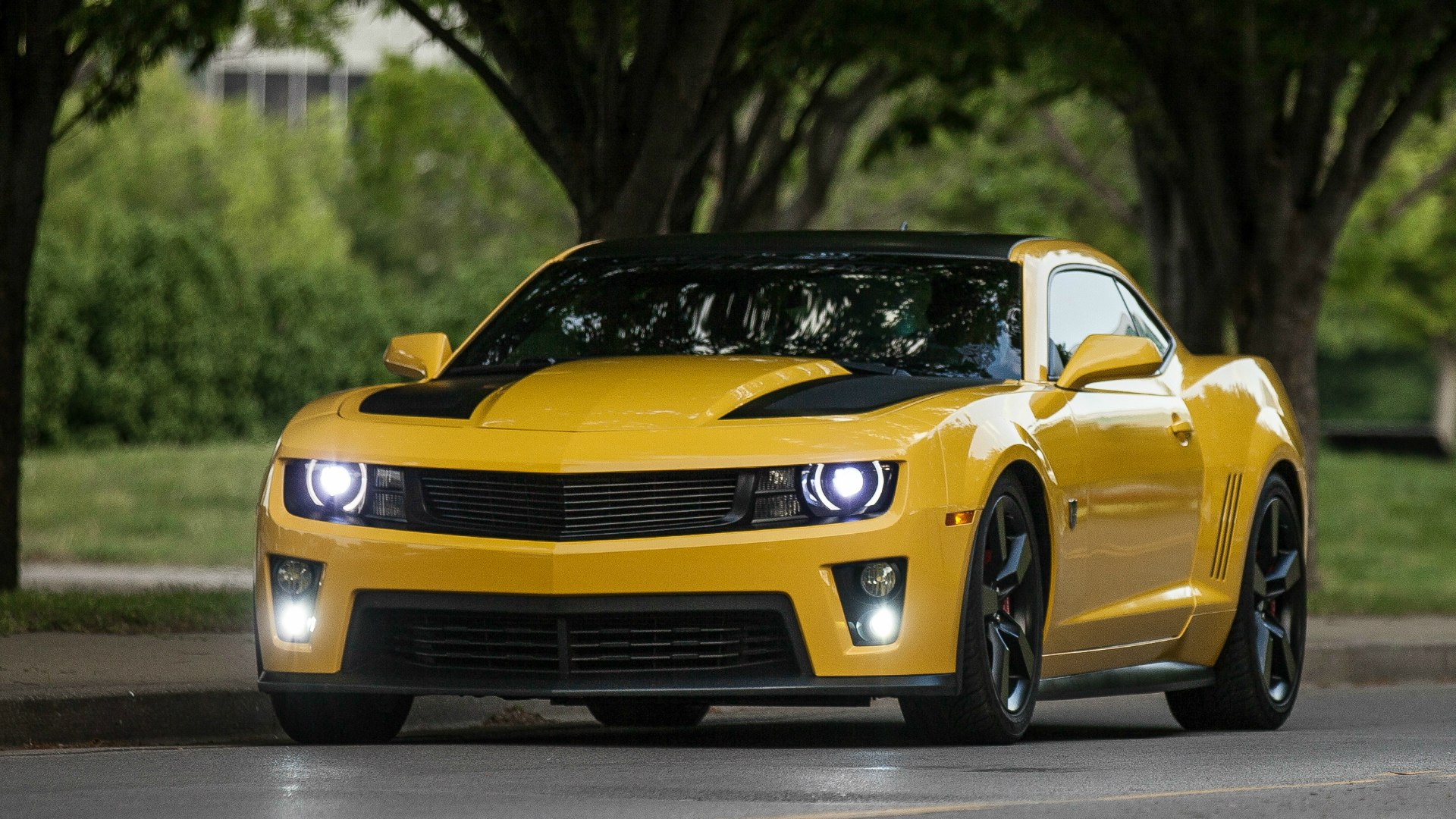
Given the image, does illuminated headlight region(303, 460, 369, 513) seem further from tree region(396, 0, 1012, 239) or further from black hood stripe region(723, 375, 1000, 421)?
tree region(396, 0, 1012, 239)

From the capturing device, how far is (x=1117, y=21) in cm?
1558

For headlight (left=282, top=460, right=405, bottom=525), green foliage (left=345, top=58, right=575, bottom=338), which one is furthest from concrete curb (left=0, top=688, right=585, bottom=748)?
green foliage (left=345, top=58, right=575, bottom=338)

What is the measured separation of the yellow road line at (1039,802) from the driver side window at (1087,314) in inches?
68.5

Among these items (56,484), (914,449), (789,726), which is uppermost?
(914,449)

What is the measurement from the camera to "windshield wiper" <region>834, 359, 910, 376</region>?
24.0 feet

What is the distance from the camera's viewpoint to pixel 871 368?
7.37 meters

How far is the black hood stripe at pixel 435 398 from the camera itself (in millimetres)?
6801

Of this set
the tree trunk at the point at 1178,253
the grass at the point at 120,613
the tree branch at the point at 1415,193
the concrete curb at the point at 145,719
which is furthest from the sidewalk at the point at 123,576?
the tree branch at the point at 1415,193

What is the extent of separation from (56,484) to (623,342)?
51.8ft

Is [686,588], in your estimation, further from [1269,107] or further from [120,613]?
[1269,107]

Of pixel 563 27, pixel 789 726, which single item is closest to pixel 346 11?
pixel 563 27

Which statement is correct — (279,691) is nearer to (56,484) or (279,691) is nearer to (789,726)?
(789,726)

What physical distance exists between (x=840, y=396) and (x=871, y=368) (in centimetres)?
62

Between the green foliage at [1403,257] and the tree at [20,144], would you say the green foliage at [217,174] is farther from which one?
the tree at [20,144]
